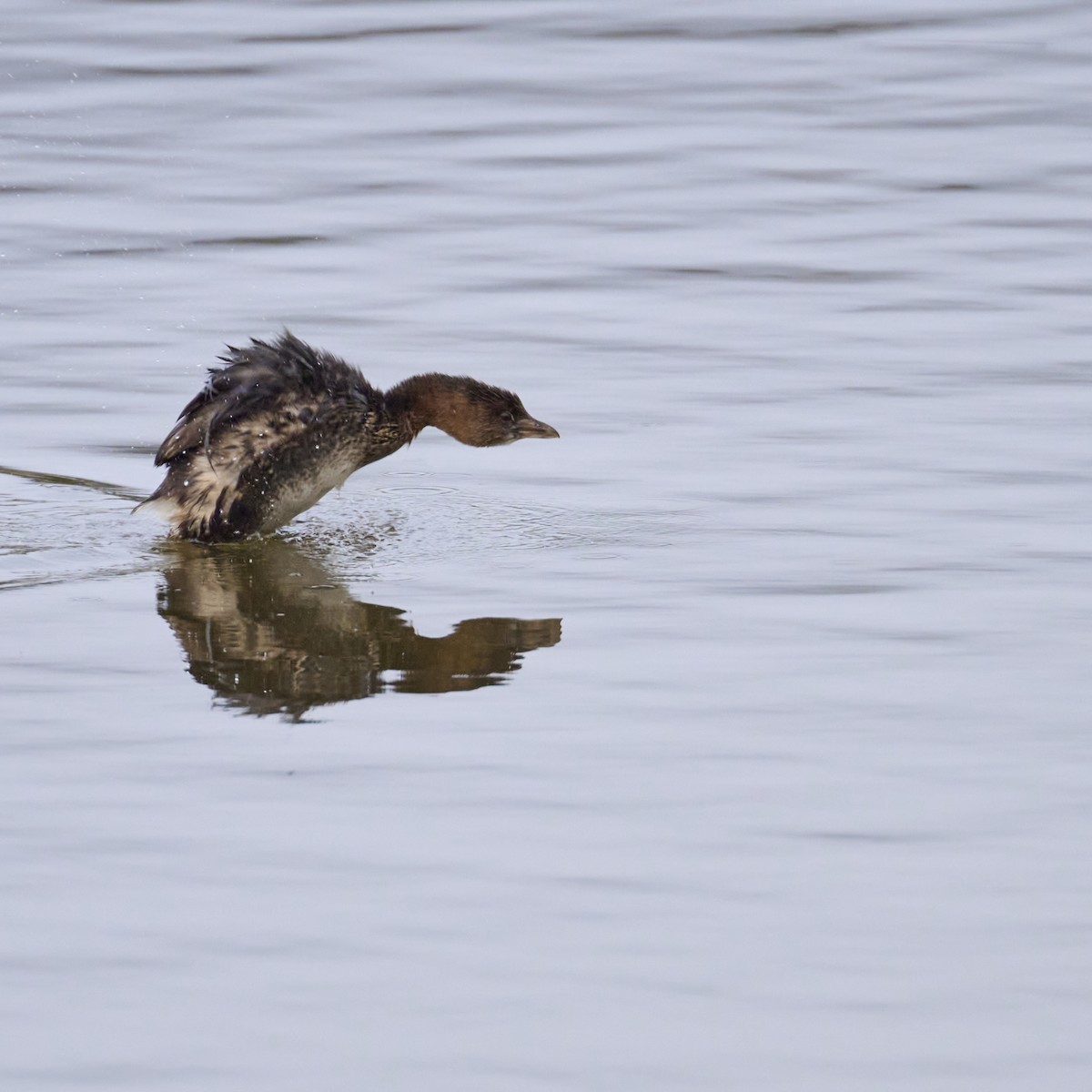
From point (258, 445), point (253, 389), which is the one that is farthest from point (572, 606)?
point (253, 389)

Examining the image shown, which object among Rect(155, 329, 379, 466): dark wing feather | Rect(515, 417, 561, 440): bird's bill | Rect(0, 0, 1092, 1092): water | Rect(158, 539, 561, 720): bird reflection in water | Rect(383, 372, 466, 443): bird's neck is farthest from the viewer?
Rect(383, 372, 466, 443): bird's neck

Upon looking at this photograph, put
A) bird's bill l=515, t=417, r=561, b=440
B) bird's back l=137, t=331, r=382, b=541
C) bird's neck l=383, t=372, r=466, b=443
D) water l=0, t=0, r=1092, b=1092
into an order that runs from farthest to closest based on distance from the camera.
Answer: bird's neck l=383, t=372, r=466, b=443 → bird's bill l=515, t=417, r=561, b=440 → bird's back l=137, t=331, r=382, b=541 → water l=0, t=0, r=1092, b=1092

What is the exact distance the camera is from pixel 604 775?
5.30 m

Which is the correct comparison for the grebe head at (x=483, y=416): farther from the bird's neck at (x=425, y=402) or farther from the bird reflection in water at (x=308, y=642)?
the bird reflection in water at (x=308, y=642)

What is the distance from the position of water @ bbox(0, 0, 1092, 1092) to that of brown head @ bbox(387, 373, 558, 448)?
0.23 meters

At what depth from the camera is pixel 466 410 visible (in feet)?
28.2

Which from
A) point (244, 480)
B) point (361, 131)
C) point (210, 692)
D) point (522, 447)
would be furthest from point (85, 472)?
point (361, 131)

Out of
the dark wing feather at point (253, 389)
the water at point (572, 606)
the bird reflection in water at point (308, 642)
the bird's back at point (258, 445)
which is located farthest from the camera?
the dark wing feather at point (253, 389)

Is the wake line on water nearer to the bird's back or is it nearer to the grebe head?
the bird's back

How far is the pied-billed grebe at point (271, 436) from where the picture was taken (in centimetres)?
795

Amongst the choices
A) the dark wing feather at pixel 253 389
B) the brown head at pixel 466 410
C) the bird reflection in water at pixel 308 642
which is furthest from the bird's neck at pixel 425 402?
the bird reflection in water at pixel 308 642

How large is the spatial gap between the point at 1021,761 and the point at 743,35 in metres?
12.4

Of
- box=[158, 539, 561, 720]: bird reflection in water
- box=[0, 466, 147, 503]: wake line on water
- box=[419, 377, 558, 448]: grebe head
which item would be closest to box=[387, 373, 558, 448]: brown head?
box=[419, 377, 558, 448]: grebe head

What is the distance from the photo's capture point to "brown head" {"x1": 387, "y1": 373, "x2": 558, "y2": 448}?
8.50 meters
